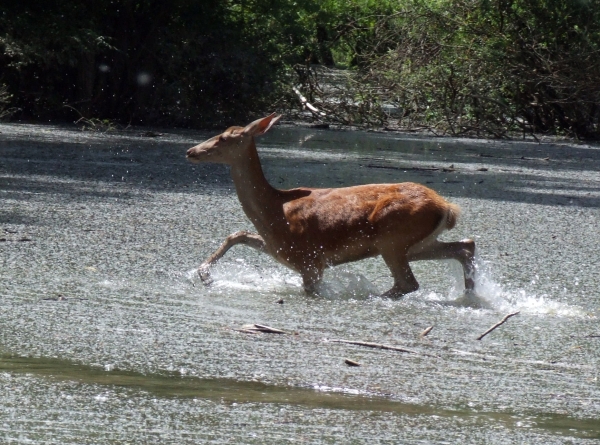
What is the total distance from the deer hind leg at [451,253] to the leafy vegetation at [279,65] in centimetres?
1391

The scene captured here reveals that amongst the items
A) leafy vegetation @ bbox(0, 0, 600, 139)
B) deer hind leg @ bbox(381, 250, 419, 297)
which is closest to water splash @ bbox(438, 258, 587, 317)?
deer hind leg @ bbox(381, 250, 419, 297)

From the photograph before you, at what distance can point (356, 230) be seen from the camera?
7922mm

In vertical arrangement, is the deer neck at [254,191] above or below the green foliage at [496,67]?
above

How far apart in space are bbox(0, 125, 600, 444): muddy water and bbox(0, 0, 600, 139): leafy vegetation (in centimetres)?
938

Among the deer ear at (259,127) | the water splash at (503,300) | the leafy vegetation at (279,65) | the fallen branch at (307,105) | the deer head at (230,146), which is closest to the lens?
the water splash at (503,300)

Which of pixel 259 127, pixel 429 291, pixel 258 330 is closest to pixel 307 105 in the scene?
pixel 259 127

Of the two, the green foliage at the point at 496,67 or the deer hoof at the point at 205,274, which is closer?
the deer hoof at the point at 205,274

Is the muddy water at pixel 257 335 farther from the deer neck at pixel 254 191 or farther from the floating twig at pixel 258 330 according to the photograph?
the deer neck at pixel 254 191

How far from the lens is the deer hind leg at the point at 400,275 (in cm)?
788

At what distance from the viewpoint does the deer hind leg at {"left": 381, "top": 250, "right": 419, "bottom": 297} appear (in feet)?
25.8

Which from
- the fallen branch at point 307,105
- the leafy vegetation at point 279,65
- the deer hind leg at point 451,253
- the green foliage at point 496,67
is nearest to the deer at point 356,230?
the deer hind leg at point 451,253

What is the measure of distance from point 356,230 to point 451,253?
2.56 ft

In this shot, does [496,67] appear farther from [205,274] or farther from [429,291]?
[205,274]

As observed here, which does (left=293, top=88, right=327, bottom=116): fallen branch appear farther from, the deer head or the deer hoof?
the deer hoof
